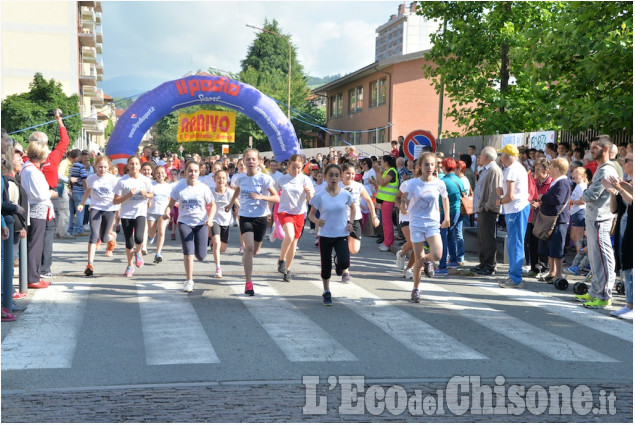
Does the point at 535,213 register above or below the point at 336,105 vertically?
below

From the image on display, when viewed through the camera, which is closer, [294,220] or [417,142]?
[294,220]

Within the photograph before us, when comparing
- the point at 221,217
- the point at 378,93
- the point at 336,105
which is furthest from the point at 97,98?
the point at 221,217

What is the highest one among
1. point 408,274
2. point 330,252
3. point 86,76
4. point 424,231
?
point 86,76

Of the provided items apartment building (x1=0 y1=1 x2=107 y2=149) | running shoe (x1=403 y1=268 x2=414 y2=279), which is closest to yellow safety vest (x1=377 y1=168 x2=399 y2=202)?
running shoe (x1=403 y1=268 x2=414 y2=279)

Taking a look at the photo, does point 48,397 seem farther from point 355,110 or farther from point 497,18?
point 355,110

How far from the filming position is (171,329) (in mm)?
7793

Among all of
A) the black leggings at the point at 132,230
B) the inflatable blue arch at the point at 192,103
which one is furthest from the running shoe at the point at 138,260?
the inflatable blue arch at the point at 192,103

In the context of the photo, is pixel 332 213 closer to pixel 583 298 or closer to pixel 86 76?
pixel 583 298

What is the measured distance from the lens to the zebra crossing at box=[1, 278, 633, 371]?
6836 mm

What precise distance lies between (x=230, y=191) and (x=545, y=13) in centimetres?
1471

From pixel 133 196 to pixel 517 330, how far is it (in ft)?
20.3

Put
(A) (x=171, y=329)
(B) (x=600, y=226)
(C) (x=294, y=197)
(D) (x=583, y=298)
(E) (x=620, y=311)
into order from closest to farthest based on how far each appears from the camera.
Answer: (A) (x=171, y=329)
(E) (x=620, y=311)
(B) (x=600, y=226)
(D) (x=583, y=298)
(C) (x=294, y=197)

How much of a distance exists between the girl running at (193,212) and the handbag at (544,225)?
15.9 ft

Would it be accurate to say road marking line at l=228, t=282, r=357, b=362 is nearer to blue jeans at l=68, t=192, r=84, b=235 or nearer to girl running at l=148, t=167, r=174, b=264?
girl running at l=148, t=167, r=174, b=264
